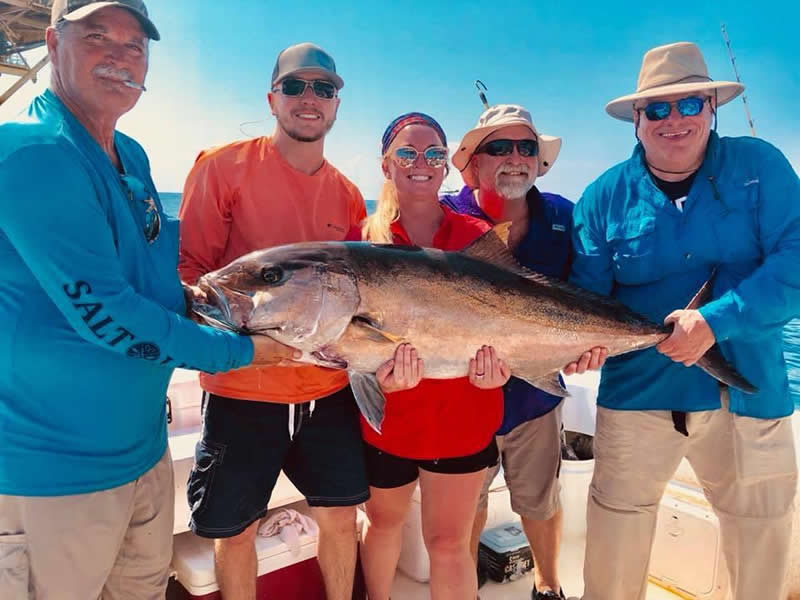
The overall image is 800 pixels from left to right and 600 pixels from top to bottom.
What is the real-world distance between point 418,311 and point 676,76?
1942 mm

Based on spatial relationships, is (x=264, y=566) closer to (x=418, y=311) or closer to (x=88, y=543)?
(x=88, y=543)

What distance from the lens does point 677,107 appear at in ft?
10.1

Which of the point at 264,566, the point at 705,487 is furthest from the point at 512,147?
the point at 264,566

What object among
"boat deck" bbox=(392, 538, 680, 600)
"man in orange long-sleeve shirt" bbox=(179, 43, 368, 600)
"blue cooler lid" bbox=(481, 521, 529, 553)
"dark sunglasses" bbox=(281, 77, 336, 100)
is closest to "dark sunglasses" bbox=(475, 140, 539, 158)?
"man in orange long-sleeve shirt" bbox=(179, 43, 368, 600)

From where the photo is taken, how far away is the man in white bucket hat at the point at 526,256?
144 inches

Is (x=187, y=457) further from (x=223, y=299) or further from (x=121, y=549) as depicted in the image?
(x=223, y=299)

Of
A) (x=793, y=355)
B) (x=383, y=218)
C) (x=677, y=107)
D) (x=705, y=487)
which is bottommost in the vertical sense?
(x=793, y=355)

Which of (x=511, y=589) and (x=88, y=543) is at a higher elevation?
(x=88, y=543)

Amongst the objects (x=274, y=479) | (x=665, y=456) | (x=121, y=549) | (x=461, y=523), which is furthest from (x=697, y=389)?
(x=121, y=549)

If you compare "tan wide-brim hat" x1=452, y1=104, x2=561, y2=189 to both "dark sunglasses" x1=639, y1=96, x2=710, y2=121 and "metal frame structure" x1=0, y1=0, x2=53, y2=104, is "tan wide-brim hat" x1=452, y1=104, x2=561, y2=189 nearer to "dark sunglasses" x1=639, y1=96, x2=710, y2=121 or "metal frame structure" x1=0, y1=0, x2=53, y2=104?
"dark sunglasses" x1=639, y1=96, x2=710, y2=121

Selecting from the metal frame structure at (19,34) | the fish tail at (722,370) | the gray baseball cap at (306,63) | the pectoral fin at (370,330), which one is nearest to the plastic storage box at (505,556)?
the fish tail at (722,370)

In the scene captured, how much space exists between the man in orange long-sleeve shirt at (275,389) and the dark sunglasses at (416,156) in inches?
18.6

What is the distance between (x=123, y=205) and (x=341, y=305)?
0.96 m

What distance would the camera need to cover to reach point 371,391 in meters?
2.71
